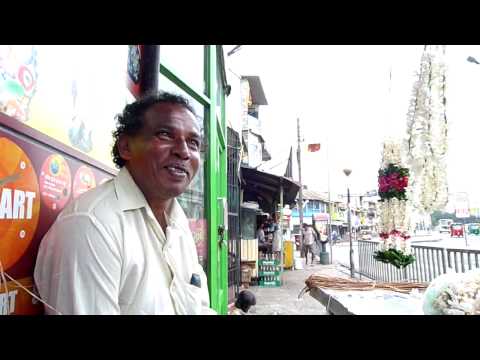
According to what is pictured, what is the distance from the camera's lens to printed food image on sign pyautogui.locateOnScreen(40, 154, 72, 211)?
1.20 meters

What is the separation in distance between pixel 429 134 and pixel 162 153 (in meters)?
2.38

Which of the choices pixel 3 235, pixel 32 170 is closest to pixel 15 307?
pixel 3 235

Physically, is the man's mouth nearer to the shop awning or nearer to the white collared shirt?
the white collared shirt

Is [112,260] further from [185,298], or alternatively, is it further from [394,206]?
[394,206]

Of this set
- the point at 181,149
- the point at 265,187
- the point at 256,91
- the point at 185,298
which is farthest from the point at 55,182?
the point at 256,91

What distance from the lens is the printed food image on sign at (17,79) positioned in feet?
3.34

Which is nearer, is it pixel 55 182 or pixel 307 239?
pixel 55 182

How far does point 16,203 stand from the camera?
104 cm

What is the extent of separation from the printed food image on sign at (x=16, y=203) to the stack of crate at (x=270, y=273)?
30.1ft

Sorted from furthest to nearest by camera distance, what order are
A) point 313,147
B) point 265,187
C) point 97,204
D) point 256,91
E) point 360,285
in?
point 256,91, point 313,147, point 265,187, point 360,285, point 97,204

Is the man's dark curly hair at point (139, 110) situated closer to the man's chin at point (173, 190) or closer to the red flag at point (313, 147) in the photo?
the man's chin at point (173, 190)

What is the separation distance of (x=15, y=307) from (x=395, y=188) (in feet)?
10.7

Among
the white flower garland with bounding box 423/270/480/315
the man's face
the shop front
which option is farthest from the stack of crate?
the man's face
